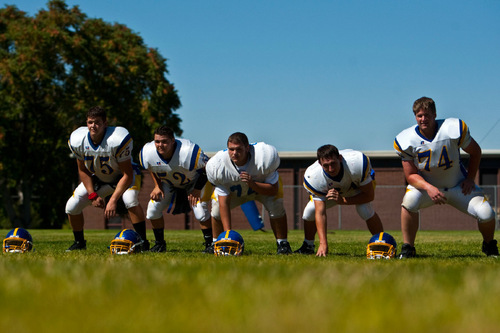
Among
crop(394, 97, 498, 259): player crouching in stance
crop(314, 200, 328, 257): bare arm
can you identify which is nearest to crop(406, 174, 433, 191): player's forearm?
crop(394, 97, 498, 259): player crouching in stance

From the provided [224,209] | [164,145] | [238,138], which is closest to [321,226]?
[224,209]

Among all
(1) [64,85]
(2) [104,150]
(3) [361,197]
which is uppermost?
(1) [64,85]

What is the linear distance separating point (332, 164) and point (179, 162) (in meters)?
2.30

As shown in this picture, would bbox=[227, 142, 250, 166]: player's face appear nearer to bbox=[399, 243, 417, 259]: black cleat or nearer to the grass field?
bbox=[399, 243, 417, 259]: black cleat

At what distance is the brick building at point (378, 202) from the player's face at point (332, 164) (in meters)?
21.1

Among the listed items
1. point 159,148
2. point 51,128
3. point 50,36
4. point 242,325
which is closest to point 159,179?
point 159,148

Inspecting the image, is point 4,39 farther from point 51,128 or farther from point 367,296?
point 367,296

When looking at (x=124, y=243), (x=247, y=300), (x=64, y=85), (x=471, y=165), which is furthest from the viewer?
(x=64, y=85)

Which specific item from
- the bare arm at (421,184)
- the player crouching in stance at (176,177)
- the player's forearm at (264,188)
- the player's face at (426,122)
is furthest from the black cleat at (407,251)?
the player crouching in stance at (176,177)

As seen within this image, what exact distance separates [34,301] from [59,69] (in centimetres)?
2713

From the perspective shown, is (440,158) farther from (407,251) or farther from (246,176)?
(246,176)

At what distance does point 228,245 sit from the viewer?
7281 millimetres

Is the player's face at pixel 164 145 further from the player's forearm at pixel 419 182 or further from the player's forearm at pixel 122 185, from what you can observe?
the player's forearm at pixel 419 182

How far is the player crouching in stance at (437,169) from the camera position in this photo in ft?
23.6
